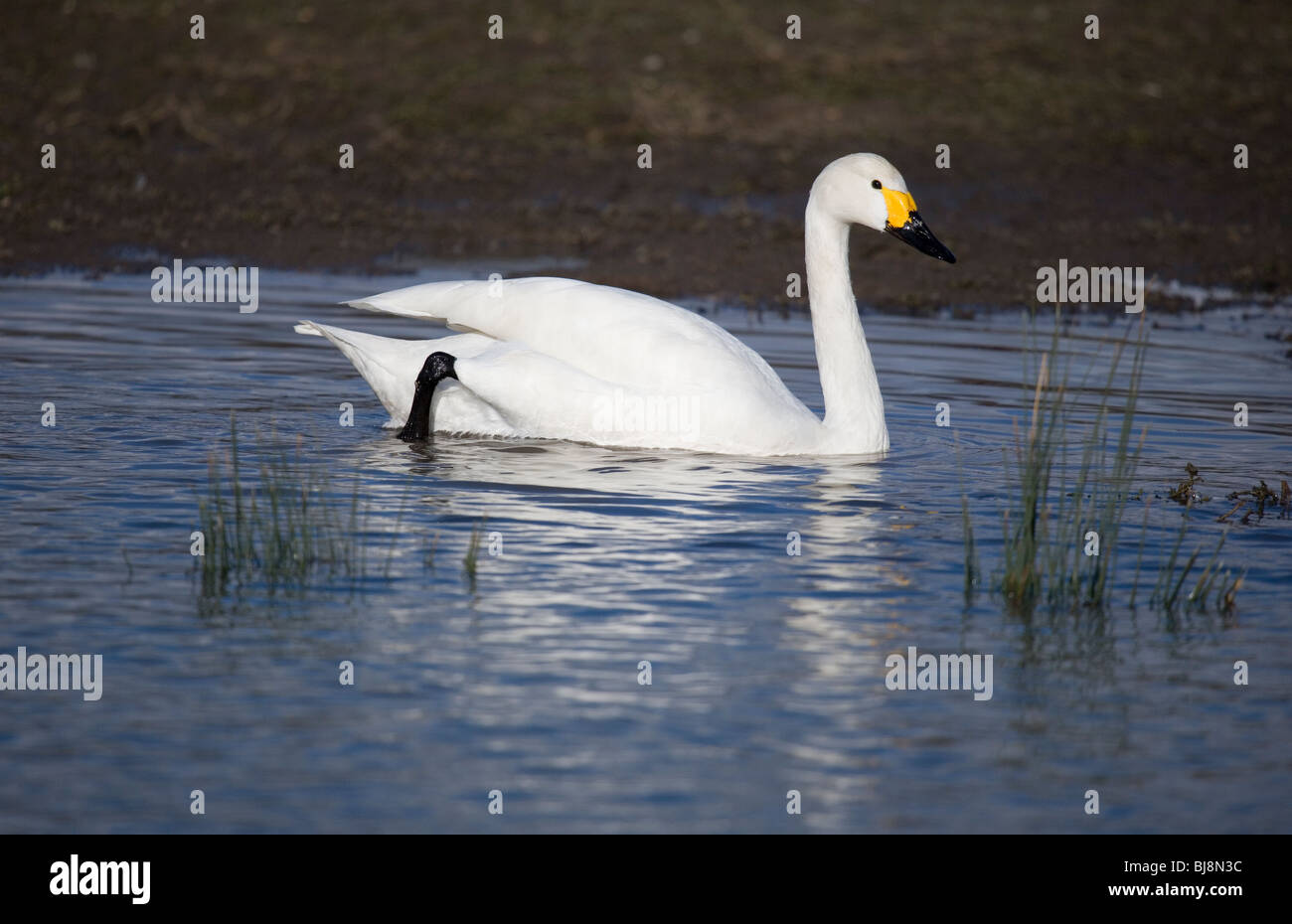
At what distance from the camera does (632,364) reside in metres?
8.91

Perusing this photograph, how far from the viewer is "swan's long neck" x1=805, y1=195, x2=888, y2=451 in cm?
936

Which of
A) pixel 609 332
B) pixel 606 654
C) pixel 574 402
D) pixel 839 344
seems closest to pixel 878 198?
pixel 839 344

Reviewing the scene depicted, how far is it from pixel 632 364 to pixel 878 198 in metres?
1.61

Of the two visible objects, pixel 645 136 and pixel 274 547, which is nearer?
pixel 274 547

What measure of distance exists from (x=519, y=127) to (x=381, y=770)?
15.1m

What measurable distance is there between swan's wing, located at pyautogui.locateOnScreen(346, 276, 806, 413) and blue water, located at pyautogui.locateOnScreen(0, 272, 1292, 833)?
40cm

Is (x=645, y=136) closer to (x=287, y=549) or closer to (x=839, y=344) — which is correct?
(x=839, y=344)

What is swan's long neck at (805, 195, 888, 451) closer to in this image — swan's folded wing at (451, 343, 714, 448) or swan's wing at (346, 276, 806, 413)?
swan's wing at (346, 276, 806, 413)

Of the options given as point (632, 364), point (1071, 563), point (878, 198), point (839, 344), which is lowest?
point (1071, 563)

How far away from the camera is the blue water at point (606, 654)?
16.1ft

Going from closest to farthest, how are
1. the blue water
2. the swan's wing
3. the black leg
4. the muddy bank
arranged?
the blue water, the swan's wing, the black leg, the muddy bank

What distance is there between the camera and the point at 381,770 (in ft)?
16.4

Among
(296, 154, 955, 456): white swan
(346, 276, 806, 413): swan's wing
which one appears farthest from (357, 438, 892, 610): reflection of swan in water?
(346, 276, 806, 413): swan's wing

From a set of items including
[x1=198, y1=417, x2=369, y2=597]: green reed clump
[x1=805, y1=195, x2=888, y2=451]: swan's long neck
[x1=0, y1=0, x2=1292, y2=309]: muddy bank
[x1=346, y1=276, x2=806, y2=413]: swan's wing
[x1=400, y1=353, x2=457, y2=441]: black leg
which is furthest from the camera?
[x1=0, y1=0, x2=1292, y2=309]: muddy bank
